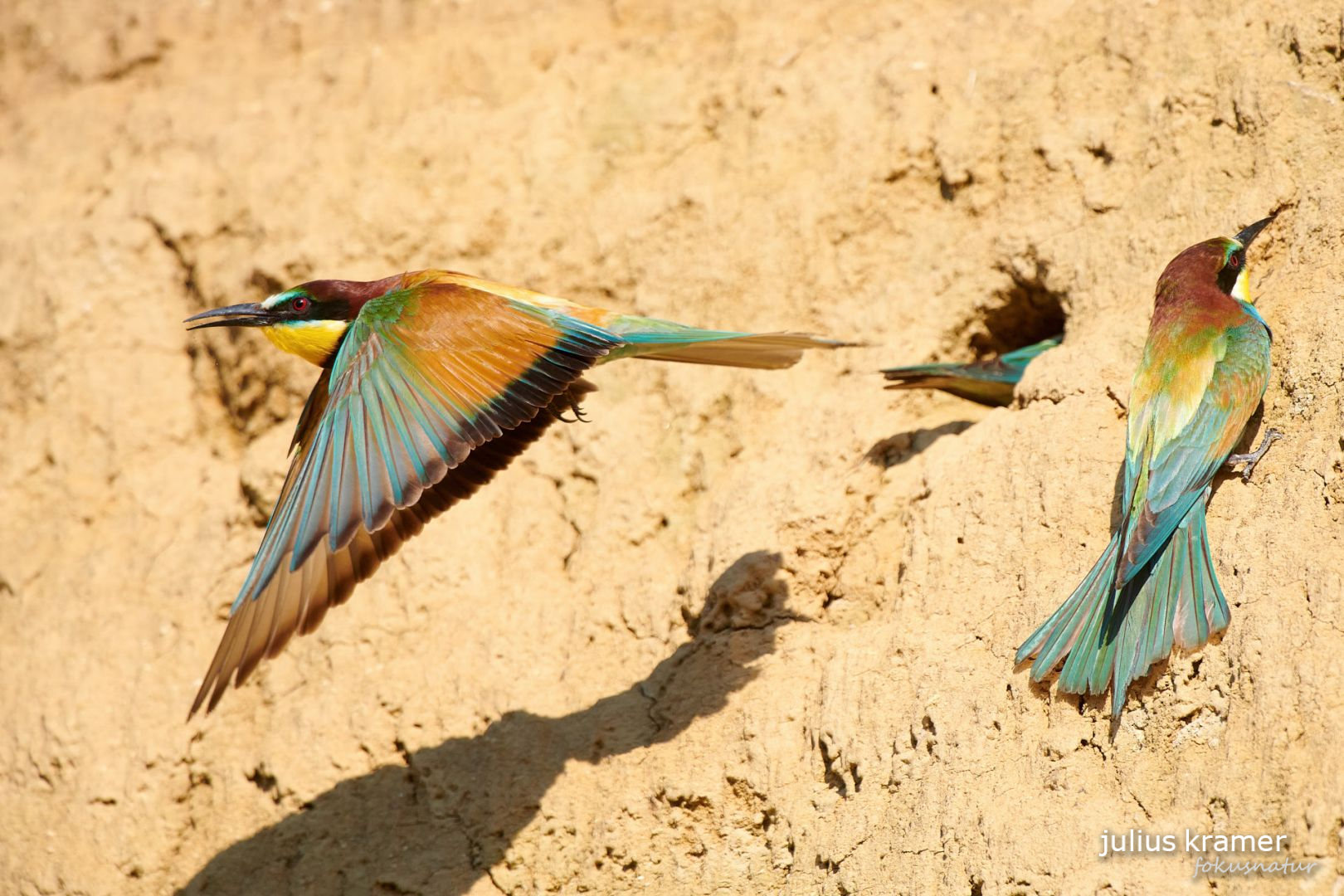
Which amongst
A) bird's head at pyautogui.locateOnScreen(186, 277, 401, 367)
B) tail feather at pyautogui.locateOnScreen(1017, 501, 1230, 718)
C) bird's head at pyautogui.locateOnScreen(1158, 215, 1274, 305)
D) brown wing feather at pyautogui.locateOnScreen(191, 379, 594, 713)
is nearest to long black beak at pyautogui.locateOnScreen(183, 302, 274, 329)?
bird's head at pyautogui.locateOnScreen(186, 277, 401, 367)

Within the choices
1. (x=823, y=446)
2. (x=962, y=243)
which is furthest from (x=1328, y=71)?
(x=823, y=446)

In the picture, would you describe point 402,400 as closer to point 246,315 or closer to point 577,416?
point 577,416

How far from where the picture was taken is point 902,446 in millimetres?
2977

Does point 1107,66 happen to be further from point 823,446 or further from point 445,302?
point 445,302

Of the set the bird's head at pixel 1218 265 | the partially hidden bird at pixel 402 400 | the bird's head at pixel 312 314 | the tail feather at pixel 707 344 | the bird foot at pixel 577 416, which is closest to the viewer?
the partially hidden bird at pixel 402 400

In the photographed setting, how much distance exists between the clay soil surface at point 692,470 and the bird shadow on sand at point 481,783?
0.01 metres

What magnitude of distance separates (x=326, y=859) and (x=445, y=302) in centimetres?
123

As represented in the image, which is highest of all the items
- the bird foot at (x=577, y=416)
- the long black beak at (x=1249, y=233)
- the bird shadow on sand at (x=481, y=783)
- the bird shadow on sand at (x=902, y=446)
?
the long black beak at (x=1249, y=233)

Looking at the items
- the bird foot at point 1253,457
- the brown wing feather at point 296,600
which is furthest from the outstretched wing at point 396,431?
the bird foot at point 1253,457

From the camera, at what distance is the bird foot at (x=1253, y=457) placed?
2.35m

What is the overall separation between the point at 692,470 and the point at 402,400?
2.68 feet

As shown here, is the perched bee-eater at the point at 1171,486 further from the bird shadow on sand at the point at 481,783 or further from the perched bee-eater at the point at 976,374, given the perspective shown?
the bird shadow on sand at the point at 481,783

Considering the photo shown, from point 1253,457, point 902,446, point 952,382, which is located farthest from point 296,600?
point 1253,457

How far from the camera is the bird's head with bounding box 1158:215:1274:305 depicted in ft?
8.35
